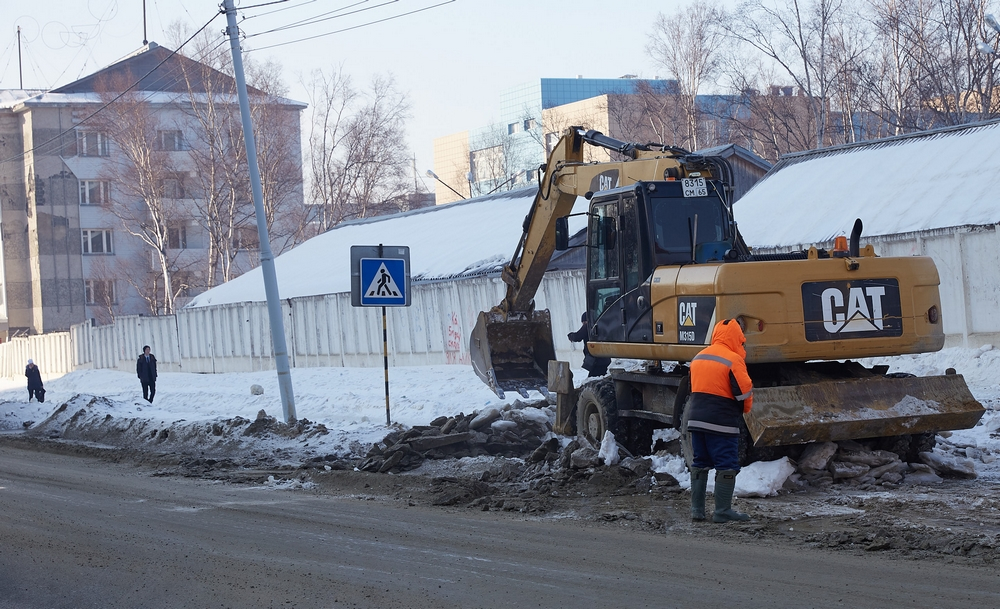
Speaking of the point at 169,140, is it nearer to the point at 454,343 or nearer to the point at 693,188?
the point at 454,343

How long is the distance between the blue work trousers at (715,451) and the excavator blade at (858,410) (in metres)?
0.77

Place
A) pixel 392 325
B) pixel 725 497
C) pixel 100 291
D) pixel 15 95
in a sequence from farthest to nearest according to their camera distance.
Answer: pixel 15 95 → pixel 100 291 → pixel 392 325 → pixel 725 497

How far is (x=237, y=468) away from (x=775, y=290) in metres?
7.66

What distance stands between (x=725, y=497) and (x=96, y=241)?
201ft

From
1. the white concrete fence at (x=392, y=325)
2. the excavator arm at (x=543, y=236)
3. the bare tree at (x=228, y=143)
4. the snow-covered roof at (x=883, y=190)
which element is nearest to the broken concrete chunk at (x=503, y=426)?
the excavator arm at (x=543, y=236)

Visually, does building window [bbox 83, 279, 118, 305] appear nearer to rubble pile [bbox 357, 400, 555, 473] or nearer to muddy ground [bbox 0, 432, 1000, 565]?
muddy ground [bbox 0, 432, 1000, 565]

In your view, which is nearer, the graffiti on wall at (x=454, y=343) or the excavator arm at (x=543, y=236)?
the excavator arm at (x=543, y=236)

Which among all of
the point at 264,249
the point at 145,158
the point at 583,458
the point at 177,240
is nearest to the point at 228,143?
the point at 145,158

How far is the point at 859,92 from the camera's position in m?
42.8

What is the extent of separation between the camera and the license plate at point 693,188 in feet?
36.0

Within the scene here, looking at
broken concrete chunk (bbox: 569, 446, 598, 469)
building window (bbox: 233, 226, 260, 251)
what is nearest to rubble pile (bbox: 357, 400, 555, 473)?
broken concrete chunk (bbox: 569, 446, 598, 469)

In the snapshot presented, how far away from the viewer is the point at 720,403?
8.70 metres

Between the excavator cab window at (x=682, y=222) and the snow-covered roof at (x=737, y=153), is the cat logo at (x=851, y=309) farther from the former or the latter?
the snow-covered roof at (x=737, y=153)

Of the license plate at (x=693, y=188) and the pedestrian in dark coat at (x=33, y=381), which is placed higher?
the license plate at (x=693, y=188)
